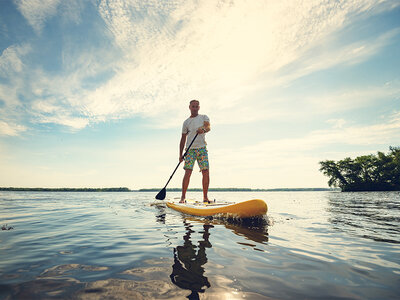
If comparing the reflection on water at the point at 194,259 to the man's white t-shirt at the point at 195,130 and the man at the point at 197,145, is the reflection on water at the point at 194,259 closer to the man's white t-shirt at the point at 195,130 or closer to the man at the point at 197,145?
the man at the point at 197,145

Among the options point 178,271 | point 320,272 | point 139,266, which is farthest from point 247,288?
point 139,266

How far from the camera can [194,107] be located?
25.2 feet

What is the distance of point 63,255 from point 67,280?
0.94 metres

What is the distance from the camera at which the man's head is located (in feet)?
25.1

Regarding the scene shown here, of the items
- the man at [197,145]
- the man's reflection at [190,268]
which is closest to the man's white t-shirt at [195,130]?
the man at [197,145]

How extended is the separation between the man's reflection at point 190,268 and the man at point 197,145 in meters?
4.14

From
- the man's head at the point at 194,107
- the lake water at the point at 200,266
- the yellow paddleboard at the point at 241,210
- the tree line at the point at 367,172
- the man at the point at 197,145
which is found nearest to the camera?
the lake water at the point at 200,266

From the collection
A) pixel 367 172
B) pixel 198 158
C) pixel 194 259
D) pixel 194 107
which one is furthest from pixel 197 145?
pixel 367 172

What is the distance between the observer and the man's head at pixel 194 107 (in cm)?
766

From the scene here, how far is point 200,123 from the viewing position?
747 cm

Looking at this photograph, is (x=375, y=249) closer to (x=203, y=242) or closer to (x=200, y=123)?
(x=203, y=242)

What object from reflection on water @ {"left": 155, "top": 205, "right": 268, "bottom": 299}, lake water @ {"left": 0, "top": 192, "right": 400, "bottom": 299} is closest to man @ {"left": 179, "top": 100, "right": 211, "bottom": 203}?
reflection on water @ {"left": 155, "top": 205, "right": 268, "bottom": 299}

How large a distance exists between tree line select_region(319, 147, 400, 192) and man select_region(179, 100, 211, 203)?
190 feet

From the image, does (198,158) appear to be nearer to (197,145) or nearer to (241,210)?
(197,145)
